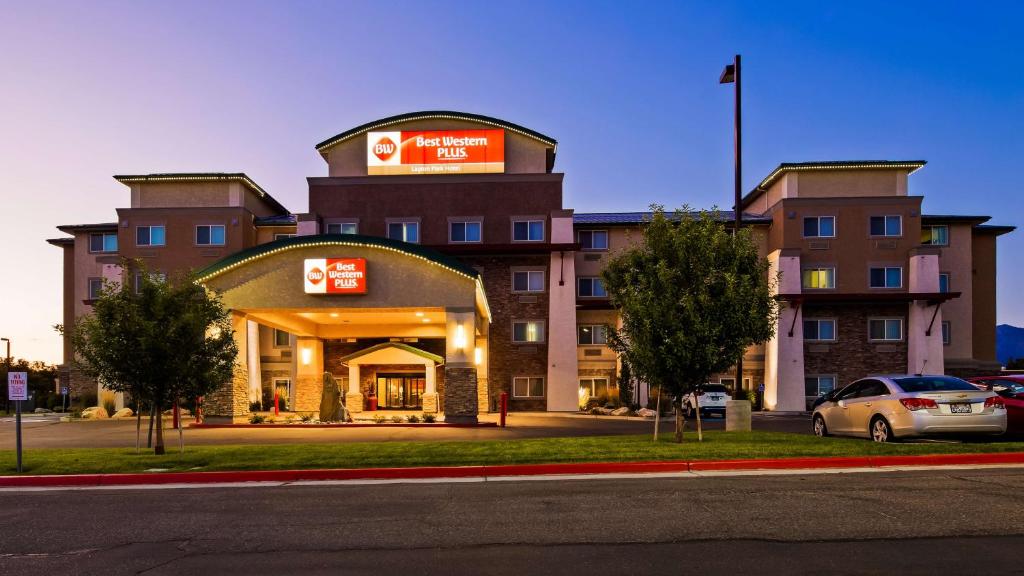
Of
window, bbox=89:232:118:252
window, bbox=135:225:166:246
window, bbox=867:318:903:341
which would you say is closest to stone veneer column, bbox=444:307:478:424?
window, bbox=135:225:166:246

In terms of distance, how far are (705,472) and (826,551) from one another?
6.18 metres

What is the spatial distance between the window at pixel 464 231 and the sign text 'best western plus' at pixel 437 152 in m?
3.07

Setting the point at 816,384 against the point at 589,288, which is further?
the point at 589,288

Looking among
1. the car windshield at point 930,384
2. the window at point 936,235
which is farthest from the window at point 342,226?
the window at point 936,235

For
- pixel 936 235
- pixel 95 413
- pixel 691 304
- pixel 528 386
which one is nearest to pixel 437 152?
pixel 528 386

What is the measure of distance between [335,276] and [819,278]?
2814 centimetres

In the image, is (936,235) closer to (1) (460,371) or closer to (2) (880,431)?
(1) (460,371)

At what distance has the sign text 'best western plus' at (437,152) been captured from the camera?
41.3 m

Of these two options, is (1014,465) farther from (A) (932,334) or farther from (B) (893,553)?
(A) (932,334)

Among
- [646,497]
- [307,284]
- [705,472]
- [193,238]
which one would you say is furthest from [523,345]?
[646,497]

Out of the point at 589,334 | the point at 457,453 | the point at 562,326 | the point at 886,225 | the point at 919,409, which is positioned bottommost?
the point at 457,453

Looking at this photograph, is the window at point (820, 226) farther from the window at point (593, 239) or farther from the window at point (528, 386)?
the window at point (528, 386)

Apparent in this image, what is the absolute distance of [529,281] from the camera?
40.9 meters

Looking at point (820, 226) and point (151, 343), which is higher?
point (820, 226)
